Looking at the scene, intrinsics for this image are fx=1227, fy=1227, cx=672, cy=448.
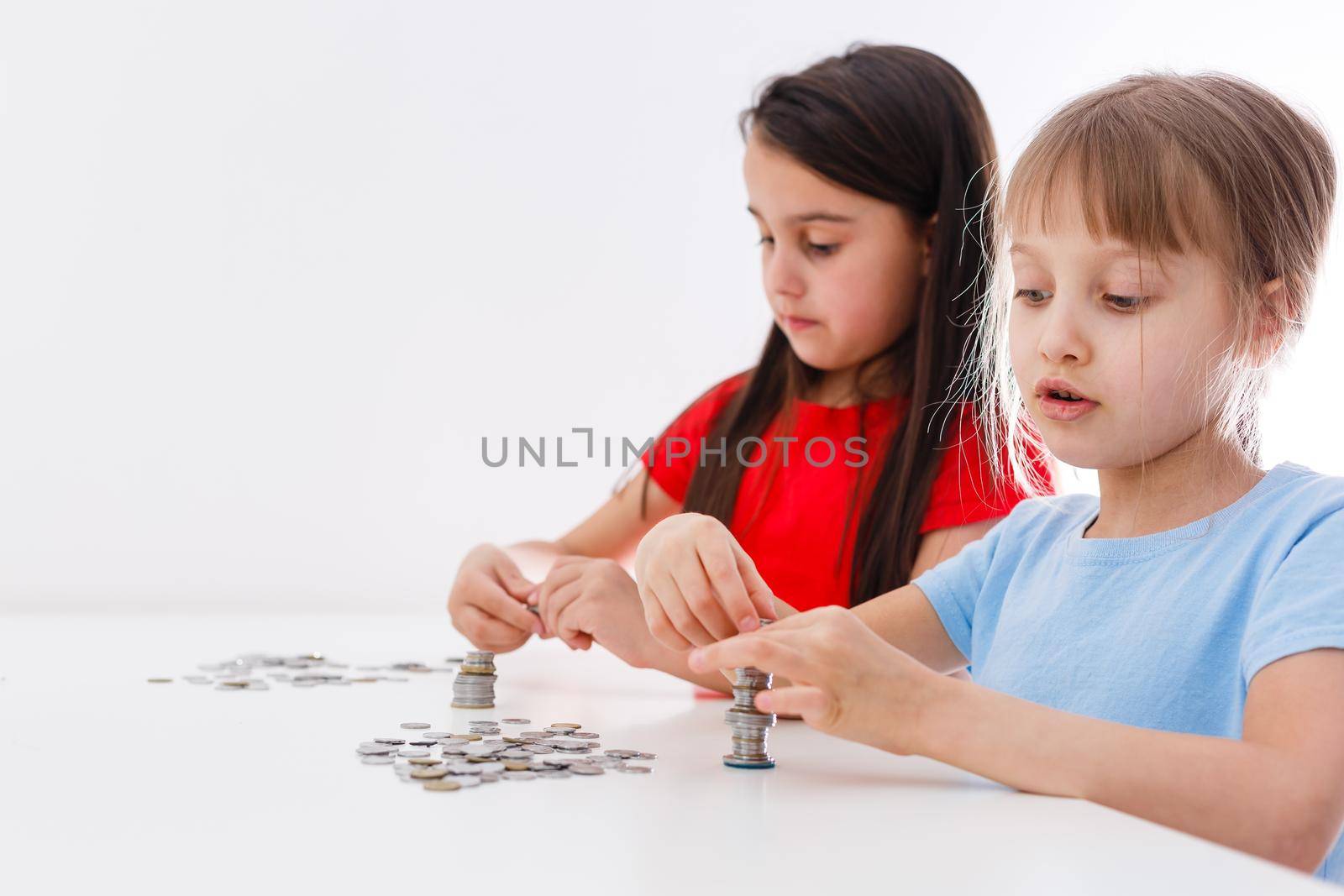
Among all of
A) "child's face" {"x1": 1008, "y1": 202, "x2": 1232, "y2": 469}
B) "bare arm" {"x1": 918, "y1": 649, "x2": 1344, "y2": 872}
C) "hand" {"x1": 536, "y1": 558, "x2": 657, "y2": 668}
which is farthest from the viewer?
"hand" {"x1": 536, "y1": 558, "x2": 657, "y2": 668}

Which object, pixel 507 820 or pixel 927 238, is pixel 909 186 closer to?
pixel 927 238

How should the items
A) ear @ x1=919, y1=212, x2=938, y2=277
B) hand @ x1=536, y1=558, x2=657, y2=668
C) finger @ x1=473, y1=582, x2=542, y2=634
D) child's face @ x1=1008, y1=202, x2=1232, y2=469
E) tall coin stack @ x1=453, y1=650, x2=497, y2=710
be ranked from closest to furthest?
child's face @ x1=1008, y1=202, x2=1232, y2=469 → tall coin stack @ x1=453, y1=650, x2=497, y2=710 → hand @ x1=536, y1=558, x2=657, y2=668 → finger @ x1=473, y1=582, x2=542, y2=634 → ear @ x1=919, y1=212, x2=938, y2=277

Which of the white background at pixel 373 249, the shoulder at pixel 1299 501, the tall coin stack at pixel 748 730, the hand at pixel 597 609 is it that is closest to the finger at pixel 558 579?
the hand at pixel 597 609

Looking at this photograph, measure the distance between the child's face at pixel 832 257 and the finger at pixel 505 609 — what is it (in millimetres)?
606

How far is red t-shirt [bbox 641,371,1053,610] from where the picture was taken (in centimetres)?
181

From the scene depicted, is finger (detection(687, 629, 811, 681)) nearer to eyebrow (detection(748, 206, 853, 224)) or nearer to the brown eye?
the brown eye

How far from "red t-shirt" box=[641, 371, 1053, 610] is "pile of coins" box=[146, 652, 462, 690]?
22.2 inches

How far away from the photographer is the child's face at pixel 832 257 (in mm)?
1859

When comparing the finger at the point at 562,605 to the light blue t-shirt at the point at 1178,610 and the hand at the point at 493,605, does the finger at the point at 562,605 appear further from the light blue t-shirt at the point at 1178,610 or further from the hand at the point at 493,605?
the light blue t-shirt at the point at 1178,610

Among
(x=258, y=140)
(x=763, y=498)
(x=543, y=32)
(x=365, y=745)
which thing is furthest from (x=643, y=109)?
(x=365, y=745)

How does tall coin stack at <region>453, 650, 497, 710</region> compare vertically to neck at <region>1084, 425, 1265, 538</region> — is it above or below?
below

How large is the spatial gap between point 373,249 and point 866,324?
6.06 feet

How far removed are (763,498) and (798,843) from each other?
1.39 metres

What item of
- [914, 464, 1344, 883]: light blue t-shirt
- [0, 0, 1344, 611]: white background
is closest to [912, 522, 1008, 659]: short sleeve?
[914, 464, 1344, 883]: light blue t-shirt
